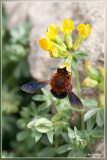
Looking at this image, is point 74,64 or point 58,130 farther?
point 58,130

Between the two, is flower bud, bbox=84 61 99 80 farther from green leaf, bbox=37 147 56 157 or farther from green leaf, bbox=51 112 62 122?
green leaf, bbox=37 147 56 157

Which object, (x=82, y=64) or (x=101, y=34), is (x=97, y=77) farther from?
(x=101, y=34)

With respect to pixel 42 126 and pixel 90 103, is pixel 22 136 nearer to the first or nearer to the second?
pixel 42 126

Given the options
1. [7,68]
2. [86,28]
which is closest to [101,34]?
[86,28]

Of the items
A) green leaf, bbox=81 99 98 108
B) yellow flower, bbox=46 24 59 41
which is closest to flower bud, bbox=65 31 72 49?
yellow flower, bbox=46 24 59 41

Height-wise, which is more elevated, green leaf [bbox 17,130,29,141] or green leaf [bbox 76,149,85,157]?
green leaf [bbox 76,149,85,157]

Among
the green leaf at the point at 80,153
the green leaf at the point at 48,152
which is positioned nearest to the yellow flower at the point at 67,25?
the green leaf at the point at 80,153

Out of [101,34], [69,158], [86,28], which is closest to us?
→ [86,28]

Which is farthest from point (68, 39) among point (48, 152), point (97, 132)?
point (48, 152)
